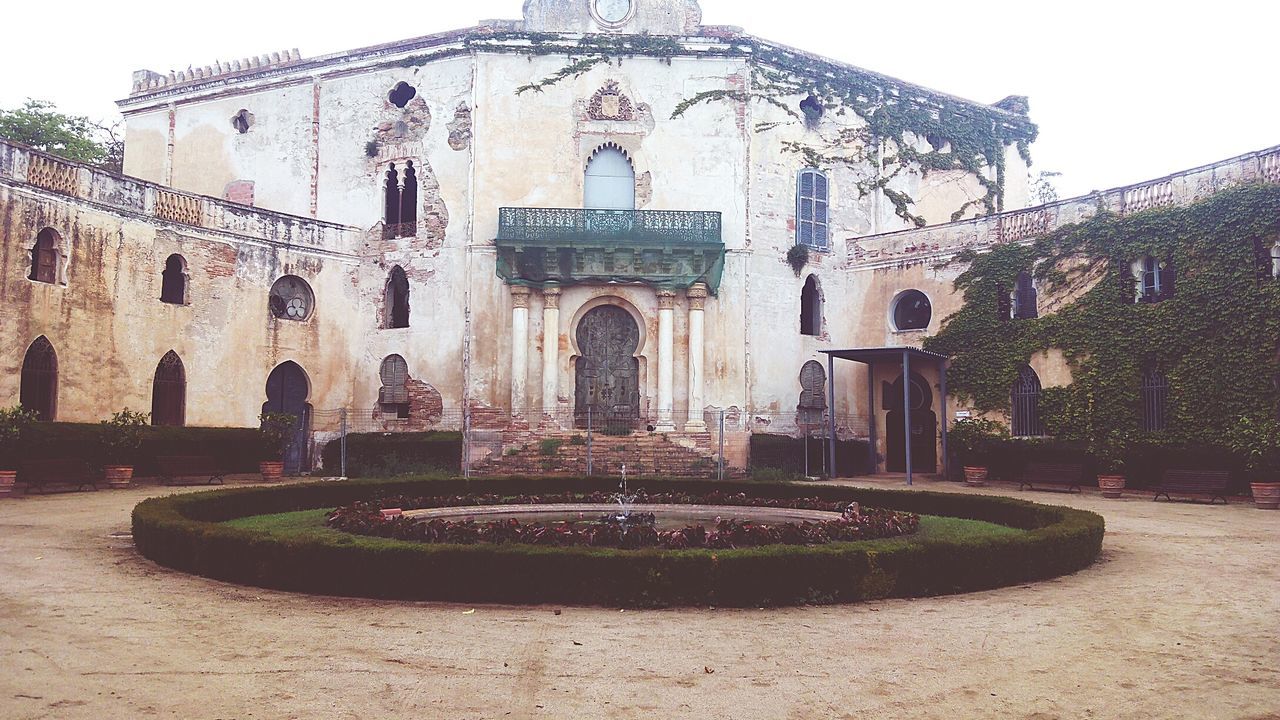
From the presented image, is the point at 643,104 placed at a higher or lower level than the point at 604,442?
higher

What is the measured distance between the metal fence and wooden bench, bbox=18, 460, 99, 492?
21.5 ft

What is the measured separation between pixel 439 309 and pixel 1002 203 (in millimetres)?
20488

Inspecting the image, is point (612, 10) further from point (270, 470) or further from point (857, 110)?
point (270, 470)

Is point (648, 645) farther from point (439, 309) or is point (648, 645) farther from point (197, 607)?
point (439, 309)

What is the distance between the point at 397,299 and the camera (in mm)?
29719

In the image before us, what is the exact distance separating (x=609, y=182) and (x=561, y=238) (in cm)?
273

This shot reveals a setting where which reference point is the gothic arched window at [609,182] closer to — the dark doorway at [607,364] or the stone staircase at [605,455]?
the dark doorway at [607,364]

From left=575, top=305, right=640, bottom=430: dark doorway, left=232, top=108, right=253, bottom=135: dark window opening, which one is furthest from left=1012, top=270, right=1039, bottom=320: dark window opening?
left=232, top=108, right=253, bottom=135: dark window opening

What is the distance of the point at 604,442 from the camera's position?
1020 inches

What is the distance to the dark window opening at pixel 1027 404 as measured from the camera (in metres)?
25.3

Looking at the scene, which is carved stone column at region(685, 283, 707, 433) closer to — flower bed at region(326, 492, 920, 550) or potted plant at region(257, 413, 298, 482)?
potted plant at region(257, 413, 298, 482)

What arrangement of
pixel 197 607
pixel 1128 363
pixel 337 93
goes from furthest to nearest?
pixel 337 93 → pixel 1128 363 → pixel 197 607

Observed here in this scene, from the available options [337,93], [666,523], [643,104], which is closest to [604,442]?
[643,104]

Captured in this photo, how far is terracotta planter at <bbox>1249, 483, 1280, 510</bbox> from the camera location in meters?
18.4
